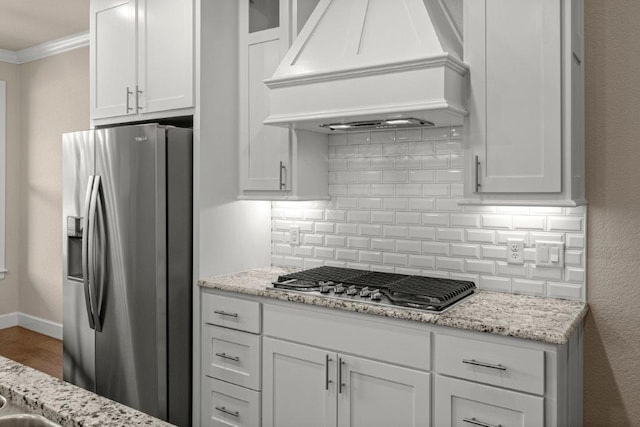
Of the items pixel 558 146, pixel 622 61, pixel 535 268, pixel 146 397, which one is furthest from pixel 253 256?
pixel 622 61

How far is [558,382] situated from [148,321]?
2027 millimetres

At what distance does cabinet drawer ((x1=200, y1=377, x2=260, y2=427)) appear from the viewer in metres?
2.71

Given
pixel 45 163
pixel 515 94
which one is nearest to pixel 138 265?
pixel 515 94

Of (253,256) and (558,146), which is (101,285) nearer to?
(253,256)

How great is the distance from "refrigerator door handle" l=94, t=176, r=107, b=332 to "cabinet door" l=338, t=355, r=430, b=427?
4.87 feet

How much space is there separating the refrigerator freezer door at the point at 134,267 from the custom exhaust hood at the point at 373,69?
29.5 inches

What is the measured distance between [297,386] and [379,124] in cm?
134

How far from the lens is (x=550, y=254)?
244 centimetres

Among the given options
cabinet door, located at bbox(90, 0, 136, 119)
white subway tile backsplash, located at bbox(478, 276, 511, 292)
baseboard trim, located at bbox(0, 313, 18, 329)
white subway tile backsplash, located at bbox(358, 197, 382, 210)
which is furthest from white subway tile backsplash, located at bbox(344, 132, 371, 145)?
baseboard trim, located at bbox(0, 313, 18, 329)

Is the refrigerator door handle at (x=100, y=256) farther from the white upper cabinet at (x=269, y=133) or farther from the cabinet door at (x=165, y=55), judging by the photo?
the white upper cabinet at (x=269, y=133)

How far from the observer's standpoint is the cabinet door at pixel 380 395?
218 cm

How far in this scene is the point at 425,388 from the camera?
7.10ft

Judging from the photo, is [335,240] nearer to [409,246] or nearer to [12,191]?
[409,246]

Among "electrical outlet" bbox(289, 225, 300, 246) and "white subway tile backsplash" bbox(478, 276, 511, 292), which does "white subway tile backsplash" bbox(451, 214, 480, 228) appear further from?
"electrical outlet" bbox(289, 225, 300, 246)
